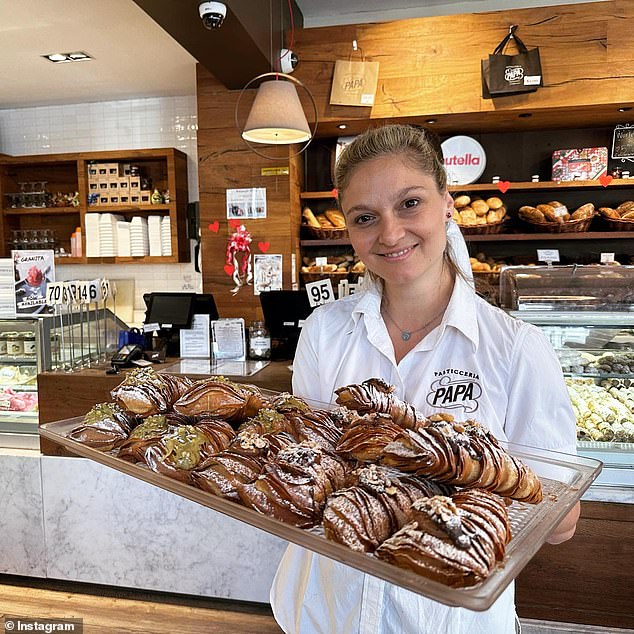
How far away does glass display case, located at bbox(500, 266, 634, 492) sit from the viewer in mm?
2219

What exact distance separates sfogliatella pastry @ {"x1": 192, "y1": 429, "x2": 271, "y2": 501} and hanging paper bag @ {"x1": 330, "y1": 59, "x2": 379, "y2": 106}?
10.2ft

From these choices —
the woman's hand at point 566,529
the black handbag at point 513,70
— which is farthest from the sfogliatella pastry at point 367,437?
the black handbag at point 513,70

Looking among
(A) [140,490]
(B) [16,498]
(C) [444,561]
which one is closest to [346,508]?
(C) [444,561]

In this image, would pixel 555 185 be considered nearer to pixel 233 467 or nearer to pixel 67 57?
pixel 67 57

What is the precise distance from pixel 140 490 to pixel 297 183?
235 centimetres

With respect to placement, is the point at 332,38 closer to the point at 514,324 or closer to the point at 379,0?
the point at 379,0

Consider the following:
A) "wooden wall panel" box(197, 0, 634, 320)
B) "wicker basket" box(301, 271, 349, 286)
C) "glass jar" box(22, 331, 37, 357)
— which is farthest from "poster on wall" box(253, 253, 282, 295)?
"glass jar" box(22, 331, 37, 357)

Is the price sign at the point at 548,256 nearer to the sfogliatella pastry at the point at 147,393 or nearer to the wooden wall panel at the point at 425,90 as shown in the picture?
the wooden wall panel at the point at 425,90

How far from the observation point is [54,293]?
281cm

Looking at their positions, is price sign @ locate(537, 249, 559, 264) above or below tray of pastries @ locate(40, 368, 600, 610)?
above

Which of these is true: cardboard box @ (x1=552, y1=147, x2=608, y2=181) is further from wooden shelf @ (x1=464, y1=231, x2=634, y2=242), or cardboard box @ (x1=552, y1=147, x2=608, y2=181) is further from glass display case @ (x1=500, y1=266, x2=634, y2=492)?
glass display case @ (x1=500, y1=266, x2=634, y2=492)

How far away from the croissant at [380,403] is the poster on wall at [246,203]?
3.15 m

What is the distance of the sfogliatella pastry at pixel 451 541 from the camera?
2.08 feet

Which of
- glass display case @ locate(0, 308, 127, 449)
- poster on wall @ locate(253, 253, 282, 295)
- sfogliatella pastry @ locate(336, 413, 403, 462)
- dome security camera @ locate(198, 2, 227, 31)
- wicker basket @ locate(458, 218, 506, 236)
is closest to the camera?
sfogliatella pastry @ locate(336, 413, 403, 462)
